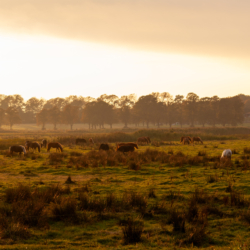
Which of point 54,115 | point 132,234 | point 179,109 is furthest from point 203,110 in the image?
point 132,234

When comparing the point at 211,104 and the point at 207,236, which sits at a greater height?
the point at 211,104

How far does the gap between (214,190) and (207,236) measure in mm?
4168

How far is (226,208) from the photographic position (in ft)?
25.0

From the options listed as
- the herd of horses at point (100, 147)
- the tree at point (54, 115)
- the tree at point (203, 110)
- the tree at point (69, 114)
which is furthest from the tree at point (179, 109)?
the herd of horses at point (100, 147)

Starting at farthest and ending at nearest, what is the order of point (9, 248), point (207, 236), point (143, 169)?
point (143, 169) < point (207, 236) < point (9, 248)

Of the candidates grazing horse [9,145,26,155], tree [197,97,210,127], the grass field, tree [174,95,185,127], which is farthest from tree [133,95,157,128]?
the grass field

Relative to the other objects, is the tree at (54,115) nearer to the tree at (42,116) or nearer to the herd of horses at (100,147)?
the tree at (42,116)

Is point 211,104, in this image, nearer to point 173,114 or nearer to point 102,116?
point 173,114

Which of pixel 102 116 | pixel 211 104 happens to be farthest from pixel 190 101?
pixel 102 116

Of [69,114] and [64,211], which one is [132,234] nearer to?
[64,211]

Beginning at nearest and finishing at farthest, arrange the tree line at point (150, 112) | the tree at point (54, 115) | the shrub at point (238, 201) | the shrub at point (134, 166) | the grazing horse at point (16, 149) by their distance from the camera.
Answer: the shrub at point (238, 201) → the shrub at point (134, 166) → the grazing horse at point (16, 149) → the tree line at point (150, 112) → the tree at point (54, 115)

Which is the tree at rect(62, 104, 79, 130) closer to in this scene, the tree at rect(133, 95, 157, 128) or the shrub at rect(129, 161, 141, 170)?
the tree at rect(133, 95, 157, 128)

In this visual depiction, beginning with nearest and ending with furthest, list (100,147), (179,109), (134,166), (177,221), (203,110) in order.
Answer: (177,221) → (134,166) → (100,147) → (203,110) → (179,109)

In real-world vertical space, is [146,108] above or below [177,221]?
above
